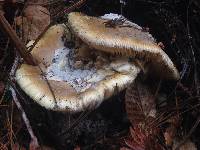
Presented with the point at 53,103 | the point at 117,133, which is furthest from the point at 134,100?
the point at 53,103

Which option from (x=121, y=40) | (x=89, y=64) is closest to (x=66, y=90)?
(x=89, y=64)

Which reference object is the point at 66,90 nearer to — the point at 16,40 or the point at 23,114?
the point at 23,114

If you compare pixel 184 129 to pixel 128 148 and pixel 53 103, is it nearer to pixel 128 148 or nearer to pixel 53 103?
pixel 128 148

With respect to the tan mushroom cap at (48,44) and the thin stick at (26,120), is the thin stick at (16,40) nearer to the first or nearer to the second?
the tan mushroom cap at (48,44)

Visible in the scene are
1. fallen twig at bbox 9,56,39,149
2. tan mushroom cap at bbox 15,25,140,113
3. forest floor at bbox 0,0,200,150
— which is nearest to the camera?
tan mushroom cap at bbox 15,25,140,113

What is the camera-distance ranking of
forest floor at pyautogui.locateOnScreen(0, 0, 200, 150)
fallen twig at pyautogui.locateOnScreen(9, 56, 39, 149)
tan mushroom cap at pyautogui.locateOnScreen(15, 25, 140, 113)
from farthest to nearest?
forest floor at pyautogui.locateOnScreen(0, 0, 200, 150) → fallen twig at pyautogui.locateOnScreen(9, 56, 39, 149) → tan mushroom cap at pyautogui.locateOnScreen(15, 25, 140, 113)

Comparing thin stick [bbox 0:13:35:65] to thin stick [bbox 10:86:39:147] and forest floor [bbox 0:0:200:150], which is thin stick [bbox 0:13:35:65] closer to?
forest floor [bbox 0:0:200:150]

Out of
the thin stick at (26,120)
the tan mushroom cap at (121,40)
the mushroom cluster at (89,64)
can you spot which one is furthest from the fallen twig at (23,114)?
the tan mushroom cap at (121,40)

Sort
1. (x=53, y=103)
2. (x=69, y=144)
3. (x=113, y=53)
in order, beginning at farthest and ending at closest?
(x=69, y=144), (x=113, y=53), (x=53, y=103)

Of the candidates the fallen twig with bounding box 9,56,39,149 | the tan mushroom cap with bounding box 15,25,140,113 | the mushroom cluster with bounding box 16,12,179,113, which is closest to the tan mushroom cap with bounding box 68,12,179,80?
the mushroom cluster with bounding box 16,12,179,113
